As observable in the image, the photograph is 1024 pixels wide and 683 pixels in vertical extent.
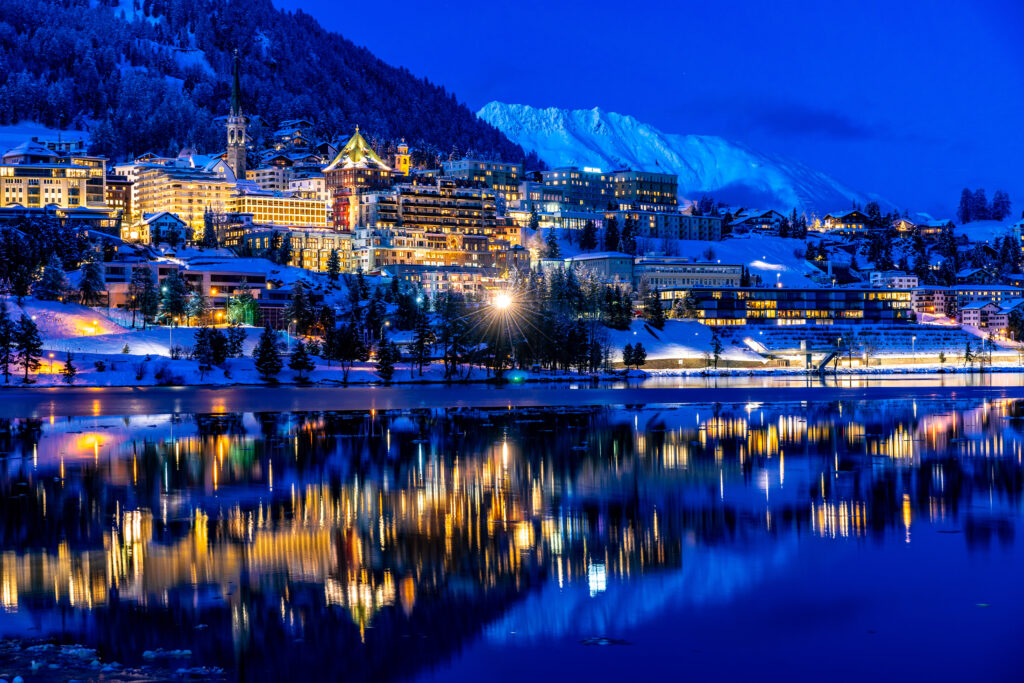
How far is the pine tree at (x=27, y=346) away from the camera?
9812 cm

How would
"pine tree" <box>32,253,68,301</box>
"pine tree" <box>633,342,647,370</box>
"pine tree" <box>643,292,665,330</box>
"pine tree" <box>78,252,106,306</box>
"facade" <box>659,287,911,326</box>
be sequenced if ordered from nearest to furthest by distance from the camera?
"pine tree" <box>32,253,68,301</box>, "pine tree" <box>78,252,106,306</box>, "pine tree" <box>633,342,647,370</box>, "pine tree" <box>643,292,665,330</box>, "facade" <box>659,287,911,326</box>

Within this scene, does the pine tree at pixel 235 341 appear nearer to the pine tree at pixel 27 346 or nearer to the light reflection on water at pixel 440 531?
the pine tree at pixel 27 346

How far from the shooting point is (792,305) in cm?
18038

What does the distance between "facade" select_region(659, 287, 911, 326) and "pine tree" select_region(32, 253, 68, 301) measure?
8511 centimetres

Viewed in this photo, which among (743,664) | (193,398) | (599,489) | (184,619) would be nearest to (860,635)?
(743,664)

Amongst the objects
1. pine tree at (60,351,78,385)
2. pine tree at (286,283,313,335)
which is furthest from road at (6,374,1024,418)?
pine tree at (286,283,313,335)

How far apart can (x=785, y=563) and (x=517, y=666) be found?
7.73 m

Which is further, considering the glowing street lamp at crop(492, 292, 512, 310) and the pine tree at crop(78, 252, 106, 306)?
the glowing street lamp at crop(492, 292, 512, 310)

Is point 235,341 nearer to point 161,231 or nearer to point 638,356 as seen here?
point 638,356

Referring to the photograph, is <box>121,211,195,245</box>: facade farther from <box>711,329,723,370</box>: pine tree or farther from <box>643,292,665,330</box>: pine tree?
<box>711,329,723,370</box>: pine tree

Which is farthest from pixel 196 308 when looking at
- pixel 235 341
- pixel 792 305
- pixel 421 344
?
pixel 792 305

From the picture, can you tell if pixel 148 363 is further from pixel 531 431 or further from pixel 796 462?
pixel 796 462

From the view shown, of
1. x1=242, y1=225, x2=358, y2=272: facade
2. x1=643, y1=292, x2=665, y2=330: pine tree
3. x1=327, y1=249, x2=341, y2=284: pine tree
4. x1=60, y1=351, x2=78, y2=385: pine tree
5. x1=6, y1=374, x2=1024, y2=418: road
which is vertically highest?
x1=242, y1=225, x2=358, y2=272: facade

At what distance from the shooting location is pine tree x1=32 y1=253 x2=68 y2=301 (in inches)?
4855
